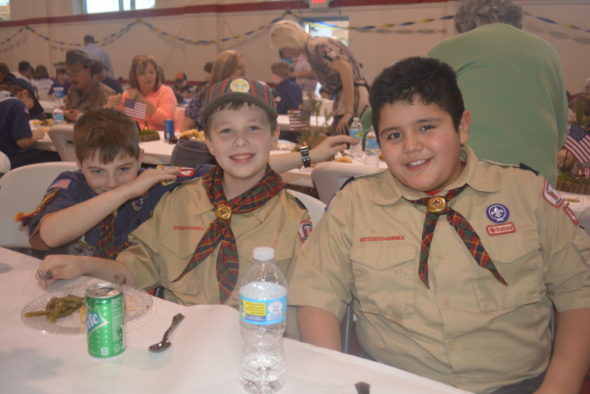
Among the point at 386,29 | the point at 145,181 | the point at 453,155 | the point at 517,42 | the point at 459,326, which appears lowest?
the point at 459,326

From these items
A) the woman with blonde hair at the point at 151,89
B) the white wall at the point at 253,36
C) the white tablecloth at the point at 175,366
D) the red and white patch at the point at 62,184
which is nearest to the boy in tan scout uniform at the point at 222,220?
the red and white patch at the point at 62,184

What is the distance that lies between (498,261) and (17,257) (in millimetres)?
1470

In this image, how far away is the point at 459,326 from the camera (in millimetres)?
1319

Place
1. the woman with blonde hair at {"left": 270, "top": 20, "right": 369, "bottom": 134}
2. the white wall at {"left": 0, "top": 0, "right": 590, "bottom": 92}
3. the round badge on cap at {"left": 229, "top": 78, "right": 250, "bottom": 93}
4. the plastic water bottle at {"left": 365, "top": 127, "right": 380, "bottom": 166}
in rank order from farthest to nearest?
the white wall at {"left": 0, "top": 0, "right": 590, "bottom": 92} < the woman with blonde hair at {"left": 270, "top": 20, "right": 369, "bottom": 134} < the plastic water bottle at {"left": 365, "top": 127, "right": 380, "bottom": 166} < the round badge on cap at {"left": 229, "top": 78, "right": 250, "bottom": 93}

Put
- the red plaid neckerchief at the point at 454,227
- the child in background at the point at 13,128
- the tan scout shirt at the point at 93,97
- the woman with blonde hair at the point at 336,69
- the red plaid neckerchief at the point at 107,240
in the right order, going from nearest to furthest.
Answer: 1. the red plaid neckerchief at the point at 454,227
2. the red plaid neckerchief at the point at 107,240
3. the woman with blonde hair at the point at 336,69
4. the child in background at the point at 13,128
5. the tan scout shirt at the point at 93,97


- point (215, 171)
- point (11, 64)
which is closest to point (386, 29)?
point (215, 171)

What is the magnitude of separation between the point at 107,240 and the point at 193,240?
0.38m

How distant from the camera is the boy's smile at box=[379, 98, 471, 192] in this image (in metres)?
1.43

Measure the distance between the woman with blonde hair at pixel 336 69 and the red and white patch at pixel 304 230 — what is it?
240 centimetres

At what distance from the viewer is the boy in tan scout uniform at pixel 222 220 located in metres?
1.69

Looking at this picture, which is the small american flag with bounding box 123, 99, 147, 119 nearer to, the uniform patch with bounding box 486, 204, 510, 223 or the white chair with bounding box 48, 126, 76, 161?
the white chair with bounding box 48, 126, 76, 161

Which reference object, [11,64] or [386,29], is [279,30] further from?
[11,64]

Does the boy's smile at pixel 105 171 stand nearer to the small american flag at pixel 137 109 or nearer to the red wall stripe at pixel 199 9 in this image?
the small american flag at pixel 137 109

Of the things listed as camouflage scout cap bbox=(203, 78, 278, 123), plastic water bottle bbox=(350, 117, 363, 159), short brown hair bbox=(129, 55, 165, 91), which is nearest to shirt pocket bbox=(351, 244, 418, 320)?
camouflage scout cap bbox=(203, 78, 278, 123)
